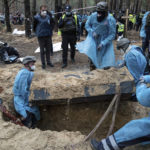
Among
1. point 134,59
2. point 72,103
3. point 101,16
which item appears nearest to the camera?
point 134,59

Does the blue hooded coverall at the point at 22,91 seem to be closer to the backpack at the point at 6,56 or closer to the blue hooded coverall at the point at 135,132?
the blue hooded coverall at the point at 135,132

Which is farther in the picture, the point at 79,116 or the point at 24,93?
the point at 79,116

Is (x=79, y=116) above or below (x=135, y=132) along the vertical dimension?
below

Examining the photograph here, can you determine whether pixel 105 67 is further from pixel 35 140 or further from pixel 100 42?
pixel 35 140

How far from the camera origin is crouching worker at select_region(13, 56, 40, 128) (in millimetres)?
3318

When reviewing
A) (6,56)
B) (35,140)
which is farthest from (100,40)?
A: (6,56)

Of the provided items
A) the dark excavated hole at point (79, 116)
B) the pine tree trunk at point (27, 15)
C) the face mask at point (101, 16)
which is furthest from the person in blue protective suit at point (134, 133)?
the pine tree trunk at point (27, 15)

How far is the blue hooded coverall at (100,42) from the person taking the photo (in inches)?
171

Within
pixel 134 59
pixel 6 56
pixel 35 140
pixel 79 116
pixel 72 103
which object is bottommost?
pixel 79 116

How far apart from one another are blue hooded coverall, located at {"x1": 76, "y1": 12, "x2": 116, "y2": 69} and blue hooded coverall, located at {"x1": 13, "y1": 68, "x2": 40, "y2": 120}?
1.77 metres

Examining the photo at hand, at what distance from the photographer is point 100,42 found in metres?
4.55

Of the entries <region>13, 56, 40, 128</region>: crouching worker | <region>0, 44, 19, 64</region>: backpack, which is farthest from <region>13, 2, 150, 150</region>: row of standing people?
<region>0, 44, 19, 64</region>: backpack

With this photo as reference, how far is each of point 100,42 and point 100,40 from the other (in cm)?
5

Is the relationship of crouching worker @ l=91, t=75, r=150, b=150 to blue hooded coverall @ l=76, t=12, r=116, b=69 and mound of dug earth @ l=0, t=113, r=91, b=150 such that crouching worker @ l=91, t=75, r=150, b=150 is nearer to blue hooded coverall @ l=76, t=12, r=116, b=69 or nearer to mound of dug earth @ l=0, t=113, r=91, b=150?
mound of dug earth @ l=0, t=113, r=91, b=150
